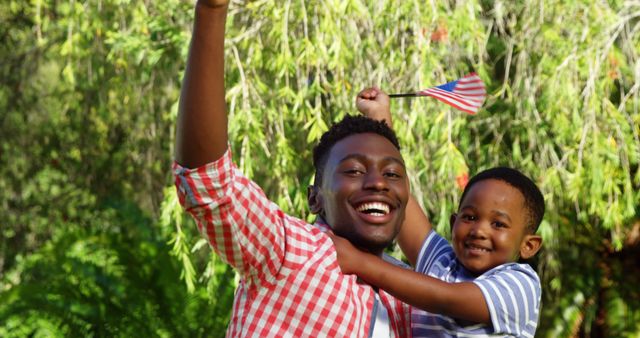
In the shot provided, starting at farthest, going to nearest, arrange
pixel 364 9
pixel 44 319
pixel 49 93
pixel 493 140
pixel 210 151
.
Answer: pixel 49 93
pixel 44 319
pixel 493 140
pixel 364 9
pixel 210 151

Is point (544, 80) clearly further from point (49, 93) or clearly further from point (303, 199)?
point (49, 93)

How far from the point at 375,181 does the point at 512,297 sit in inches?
17.2

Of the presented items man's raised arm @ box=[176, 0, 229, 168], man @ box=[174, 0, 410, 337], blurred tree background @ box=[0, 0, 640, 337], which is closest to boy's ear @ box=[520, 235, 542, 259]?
man @ box=[174, 0, 410, 337]

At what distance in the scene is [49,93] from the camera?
313 inches

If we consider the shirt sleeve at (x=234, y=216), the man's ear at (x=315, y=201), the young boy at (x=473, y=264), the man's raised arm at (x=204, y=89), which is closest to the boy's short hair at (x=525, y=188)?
the young boy at (x=473, y=264)

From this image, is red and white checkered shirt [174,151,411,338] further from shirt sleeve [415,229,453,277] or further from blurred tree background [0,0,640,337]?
blurred tree background [0,0,640,337]

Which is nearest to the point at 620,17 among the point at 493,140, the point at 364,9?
the point at 493,140

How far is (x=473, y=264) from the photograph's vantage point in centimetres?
231

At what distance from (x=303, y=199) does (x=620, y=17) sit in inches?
75.5

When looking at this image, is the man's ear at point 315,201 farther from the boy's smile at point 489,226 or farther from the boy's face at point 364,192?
the boy's smile at point 489,226

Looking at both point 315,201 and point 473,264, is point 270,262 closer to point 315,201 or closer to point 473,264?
point 315,201

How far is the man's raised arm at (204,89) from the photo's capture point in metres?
1.45

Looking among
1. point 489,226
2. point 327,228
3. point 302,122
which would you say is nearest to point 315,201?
point 327,228

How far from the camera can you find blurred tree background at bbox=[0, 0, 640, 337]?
4.68 m
